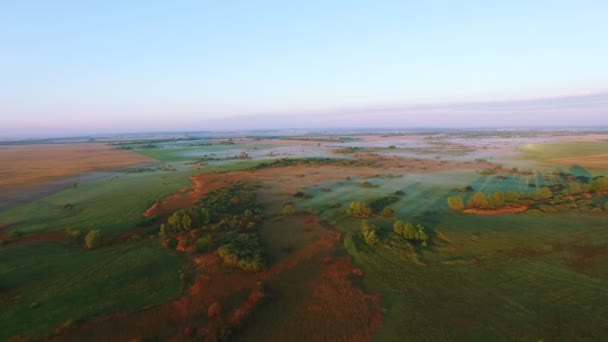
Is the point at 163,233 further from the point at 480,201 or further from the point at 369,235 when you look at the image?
the point at 480,201

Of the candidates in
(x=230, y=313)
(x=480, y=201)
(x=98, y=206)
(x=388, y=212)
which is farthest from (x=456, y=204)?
(x=98, y=206)

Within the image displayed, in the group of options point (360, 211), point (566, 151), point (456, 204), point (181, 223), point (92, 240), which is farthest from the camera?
point (566, 151)

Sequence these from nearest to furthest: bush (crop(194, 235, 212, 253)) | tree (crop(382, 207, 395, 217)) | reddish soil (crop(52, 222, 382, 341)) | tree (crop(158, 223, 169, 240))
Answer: reddish soil (crop(52, 222, 382, 341)), bush (crop(194, 235, 212, 253)), tree (crop(158, 223, 169, 240)), tree (crop(382, 207, 395, 217))

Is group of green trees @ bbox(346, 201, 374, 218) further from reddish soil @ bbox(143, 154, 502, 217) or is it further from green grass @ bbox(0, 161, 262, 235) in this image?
green grass @ bbox(0, 161, 262, 235)

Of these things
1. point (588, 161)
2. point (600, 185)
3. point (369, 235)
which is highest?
point (588, 161)

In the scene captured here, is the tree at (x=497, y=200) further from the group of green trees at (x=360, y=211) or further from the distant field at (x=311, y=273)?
the group of green trees at (x=360, y=211)

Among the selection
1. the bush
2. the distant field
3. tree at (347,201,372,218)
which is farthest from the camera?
tree at (347,201,372,218)

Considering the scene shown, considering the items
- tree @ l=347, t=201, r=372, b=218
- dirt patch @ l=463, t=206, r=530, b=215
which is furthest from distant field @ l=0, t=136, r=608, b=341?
dirt patch @ l=463, t=206, r=530, b=215

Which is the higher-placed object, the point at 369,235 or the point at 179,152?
the point at 179,152
